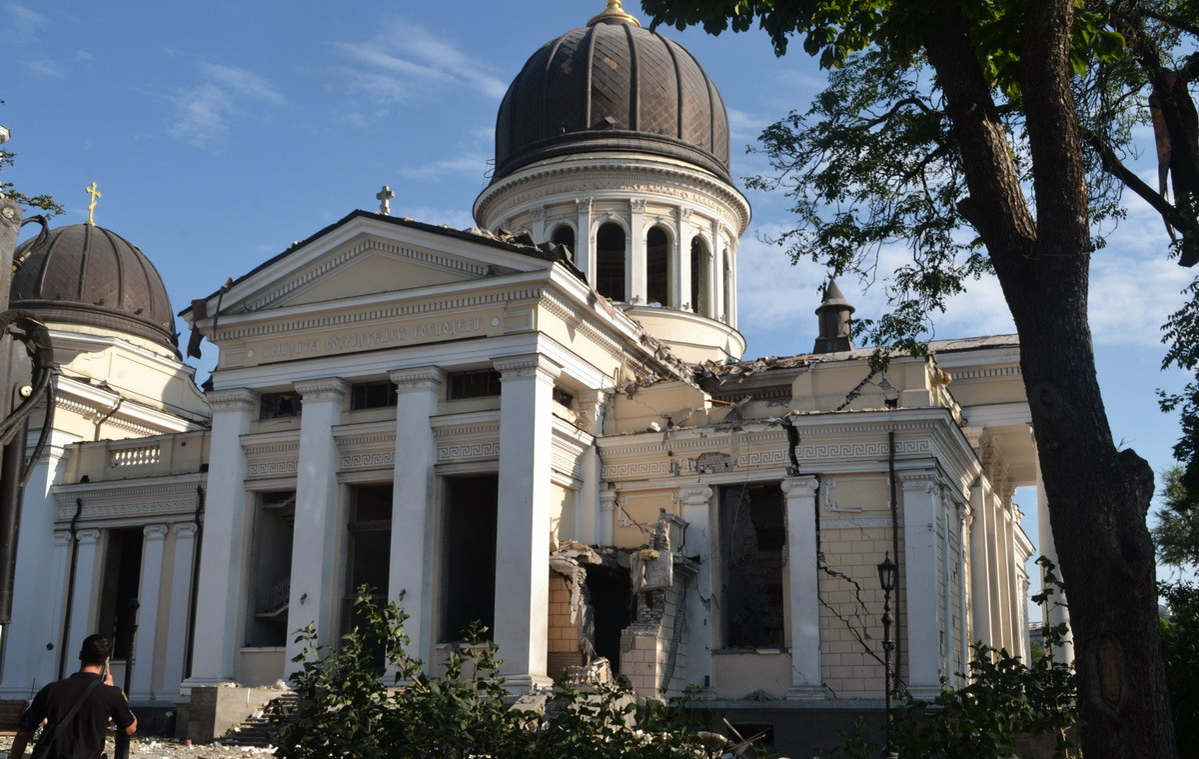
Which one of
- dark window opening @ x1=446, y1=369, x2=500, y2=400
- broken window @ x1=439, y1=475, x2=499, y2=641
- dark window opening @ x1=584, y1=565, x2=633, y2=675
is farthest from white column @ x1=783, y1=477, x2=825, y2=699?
dark window opening @ x1=446, y1=369, x2=500, y2=400

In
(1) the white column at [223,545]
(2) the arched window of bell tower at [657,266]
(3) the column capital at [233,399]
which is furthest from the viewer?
(2) the arched window of bell tower at [657,266]

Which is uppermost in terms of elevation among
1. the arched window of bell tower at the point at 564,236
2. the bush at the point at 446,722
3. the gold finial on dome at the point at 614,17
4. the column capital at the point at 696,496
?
the gold finial on dome at the point at 614,17

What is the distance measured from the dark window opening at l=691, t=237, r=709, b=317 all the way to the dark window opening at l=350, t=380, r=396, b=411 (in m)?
11.0

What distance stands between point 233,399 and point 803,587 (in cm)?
1252

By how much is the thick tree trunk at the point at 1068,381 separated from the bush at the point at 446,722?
2.89 meters

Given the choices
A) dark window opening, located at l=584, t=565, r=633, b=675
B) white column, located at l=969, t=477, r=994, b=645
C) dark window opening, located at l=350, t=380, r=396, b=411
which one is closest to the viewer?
dark window opening, located at l=584, t=565, r=633, b=675

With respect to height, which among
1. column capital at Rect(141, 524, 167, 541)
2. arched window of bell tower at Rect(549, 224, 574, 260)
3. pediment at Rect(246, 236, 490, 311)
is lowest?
column capital at Rect(141, 524, 167, 541)

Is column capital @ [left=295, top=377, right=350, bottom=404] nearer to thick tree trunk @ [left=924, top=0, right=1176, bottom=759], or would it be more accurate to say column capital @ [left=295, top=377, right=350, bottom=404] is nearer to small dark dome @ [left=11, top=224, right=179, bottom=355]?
small dark dome @ [left=11, top=224, right=179, bottom=355]

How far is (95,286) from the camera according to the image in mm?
35062

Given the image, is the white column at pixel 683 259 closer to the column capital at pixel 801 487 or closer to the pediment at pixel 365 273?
the pediment at pixel 365 273

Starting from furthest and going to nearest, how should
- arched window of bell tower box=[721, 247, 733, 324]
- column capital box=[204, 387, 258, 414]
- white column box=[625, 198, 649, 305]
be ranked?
arched window of bell tower box=[721, 247, 733, 324]
white column box=[625, 198, 649, 305]
column capital box=[204, 387, 258, 414]

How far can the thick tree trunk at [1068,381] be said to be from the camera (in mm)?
8664

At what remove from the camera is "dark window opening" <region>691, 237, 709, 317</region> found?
33938mm

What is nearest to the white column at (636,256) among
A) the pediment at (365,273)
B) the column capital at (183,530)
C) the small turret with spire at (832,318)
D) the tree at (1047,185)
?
the small turret with spire at (832,318)
